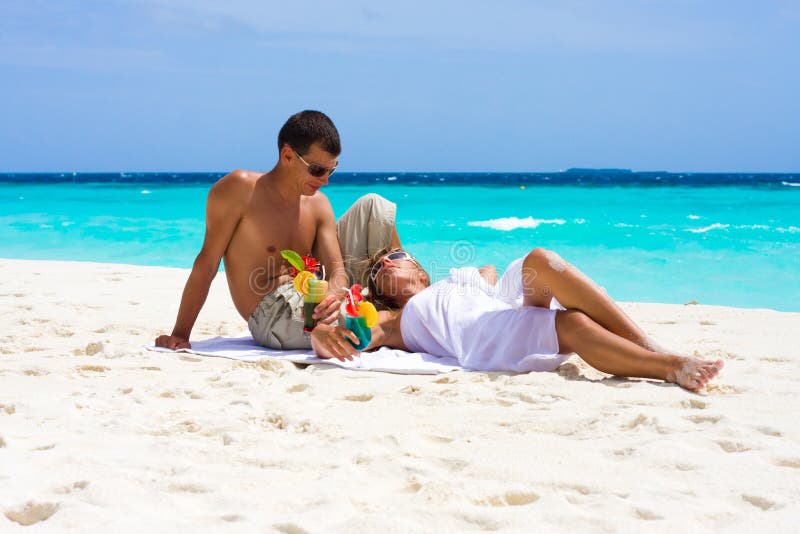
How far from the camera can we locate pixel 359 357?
4.16 meters

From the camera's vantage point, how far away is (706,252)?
13.9 metres

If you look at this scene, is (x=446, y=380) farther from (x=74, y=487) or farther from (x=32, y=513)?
(x=32, y=513)

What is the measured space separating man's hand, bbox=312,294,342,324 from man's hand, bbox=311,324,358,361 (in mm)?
37

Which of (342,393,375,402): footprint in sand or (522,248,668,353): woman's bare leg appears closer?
(342,393,375,402): footprint in sand

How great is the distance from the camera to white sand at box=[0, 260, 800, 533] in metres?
2.15

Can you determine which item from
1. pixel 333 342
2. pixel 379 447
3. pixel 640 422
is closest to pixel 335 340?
pixel 333 342

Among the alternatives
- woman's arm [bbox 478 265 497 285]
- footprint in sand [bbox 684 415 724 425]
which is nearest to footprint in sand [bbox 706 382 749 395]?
footprint in sand [bbox 684 415 724 425]

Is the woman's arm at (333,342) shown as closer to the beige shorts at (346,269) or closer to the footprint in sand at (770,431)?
the beige shorts at (346,269)

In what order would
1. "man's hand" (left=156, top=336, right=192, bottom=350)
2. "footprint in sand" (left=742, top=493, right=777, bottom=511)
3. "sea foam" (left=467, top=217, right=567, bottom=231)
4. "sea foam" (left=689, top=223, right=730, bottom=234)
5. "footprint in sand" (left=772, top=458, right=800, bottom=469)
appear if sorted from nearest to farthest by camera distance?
1. "footprint in sand" (left=742, top=493, right=777, bottom=511)
2. "footprint in sand" (left=772, top=458, right=800, bottom=469)
3. "man's hand" (left=156, top=336, right=192, bottom=350)
4. "sea foam" (left=689, top=223, right=730, bottom=234)
5. "sea foam" (left=467, top=217, right=567, bottom=231)

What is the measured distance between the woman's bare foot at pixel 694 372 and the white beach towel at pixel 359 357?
1.08 m

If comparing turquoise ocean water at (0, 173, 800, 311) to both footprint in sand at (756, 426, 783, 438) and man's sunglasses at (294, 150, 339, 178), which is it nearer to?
man's sunglasses at (294, 150, 339, 178)

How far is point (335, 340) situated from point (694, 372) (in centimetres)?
176

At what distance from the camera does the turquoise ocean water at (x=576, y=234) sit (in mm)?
11188

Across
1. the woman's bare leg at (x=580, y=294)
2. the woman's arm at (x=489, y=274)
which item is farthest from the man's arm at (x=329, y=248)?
the woman's bare leg at (x=580, y=294)
